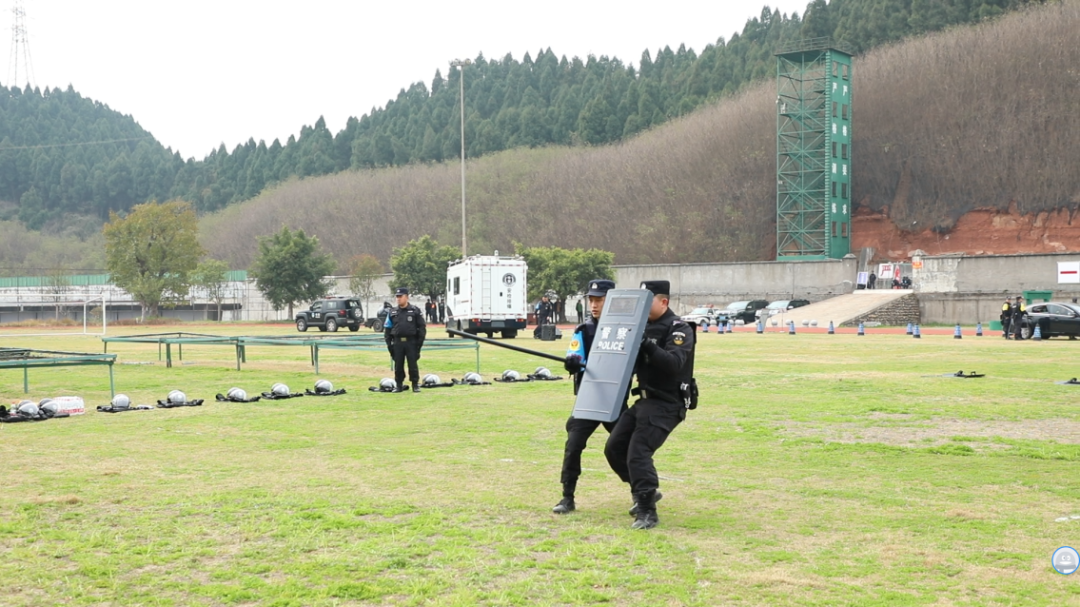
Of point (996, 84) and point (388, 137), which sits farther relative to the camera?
point (388, 137)

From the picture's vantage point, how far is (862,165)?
84375 mm

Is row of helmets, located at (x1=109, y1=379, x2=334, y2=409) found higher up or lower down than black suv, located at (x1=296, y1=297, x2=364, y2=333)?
lower down

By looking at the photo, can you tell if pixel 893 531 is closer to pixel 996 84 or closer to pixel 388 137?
pixel 996 84

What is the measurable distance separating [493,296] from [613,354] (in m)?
31.8

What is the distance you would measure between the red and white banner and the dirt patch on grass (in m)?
47.7

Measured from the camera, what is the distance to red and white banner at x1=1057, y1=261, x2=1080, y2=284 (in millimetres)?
55500

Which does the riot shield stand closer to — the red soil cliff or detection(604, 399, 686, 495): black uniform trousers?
detection(604, 399, 686, 495): black uniform trousers

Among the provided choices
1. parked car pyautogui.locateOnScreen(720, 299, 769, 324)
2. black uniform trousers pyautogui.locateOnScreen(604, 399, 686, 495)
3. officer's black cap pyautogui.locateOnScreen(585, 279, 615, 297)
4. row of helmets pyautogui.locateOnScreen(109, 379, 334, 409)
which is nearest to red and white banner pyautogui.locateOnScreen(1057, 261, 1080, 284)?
parked car pyautogui.locateOnScreen(720, 299, 769, 324)

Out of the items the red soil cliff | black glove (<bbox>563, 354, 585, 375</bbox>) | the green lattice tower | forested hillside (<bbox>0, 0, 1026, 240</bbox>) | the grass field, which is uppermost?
forested hillside (<bbox>0, 0, 1026, 240</bbox>)

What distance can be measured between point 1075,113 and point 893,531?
260 feet

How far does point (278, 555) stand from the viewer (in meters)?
6.28

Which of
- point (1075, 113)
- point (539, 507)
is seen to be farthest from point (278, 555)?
point (1075, 113)

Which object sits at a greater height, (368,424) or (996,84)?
(996,84)

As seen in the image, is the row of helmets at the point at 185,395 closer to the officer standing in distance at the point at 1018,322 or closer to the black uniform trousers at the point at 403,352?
the black uniform trousers at the point at 403,352
